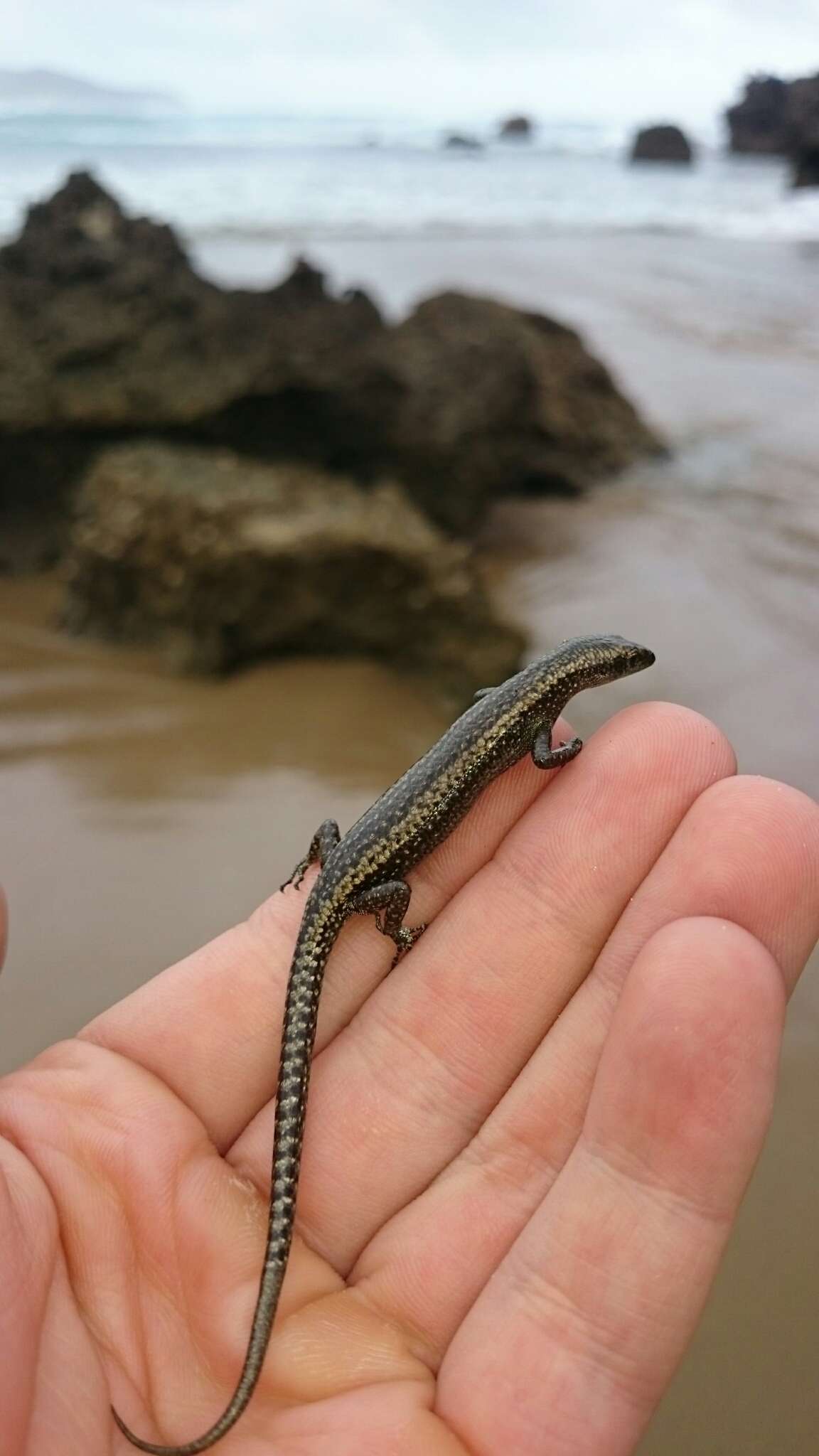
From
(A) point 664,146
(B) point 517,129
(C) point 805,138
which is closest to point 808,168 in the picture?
(C) point 805,138

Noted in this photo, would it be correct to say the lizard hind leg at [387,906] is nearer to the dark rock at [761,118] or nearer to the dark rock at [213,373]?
the dark rock at [213,373]

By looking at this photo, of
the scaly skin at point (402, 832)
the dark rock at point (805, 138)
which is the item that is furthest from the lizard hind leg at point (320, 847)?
the dark rock at point (805, 138)

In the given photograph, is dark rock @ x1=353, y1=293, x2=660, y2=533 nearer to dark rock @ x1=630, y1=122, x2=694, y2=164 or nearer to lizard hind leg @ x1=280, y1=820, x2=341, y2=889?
lizard hind leg @ x1=280, y1=820, x2=341, y2=889

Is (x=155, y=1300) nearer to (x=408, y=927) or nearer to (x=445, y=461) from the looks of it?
(x=408, y=927)

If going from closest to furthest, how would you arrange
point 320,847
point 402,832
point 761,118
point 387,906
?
1. point 387,906
2. point 402,832
3. point 320,847
4. point 761,118

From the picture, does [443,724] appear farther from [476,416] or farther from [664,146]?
[664,146]

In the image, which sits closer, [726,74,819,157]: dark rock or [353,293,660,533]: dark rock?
[353,293,660,533]: dark rock

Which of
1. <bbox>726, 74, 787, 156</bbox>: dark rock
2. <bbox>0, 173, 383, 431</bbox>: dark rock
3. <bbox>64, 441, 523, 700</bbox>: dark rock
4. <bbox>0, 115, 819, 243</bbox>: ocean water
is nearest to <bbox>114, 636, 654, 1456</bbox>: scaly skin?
<bbox>64, 441, 523, 700</bbox>: dark rock

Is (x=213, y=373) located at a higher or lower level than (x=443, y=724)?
higher

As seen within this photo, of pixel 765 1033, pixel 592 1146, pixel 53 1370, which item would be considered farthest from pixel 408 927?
pixel 53 1370
